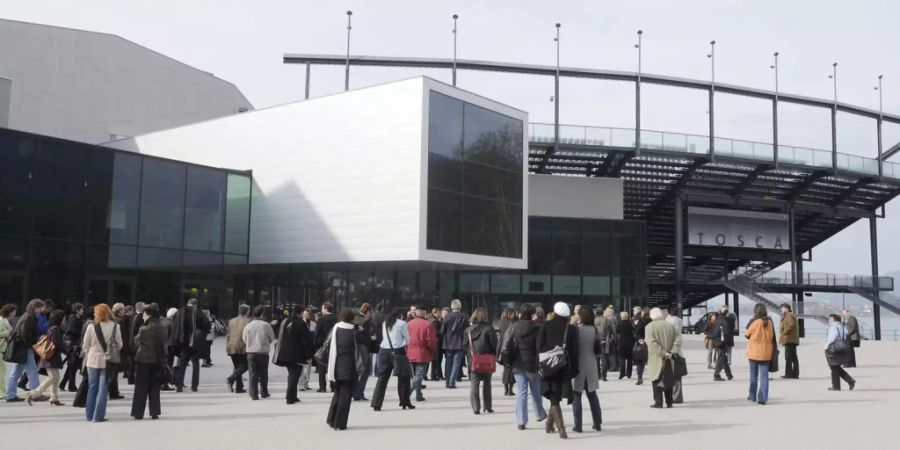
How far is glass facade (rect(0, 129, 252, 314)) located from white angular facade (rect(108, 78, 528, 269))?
161 cm

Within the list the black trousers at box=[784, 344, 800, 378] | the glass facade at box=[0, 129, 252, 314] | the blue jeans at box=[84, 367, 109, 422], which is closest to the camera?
the blue jeans at box=[84, 367, 109, 422]

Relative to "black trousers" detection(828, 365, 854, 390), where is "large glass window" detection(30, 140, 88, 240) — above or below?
above

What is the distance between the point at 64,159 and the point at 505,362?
67.2ft

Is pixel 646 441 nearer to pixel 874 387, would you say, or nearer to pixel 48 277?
pixel 874 387

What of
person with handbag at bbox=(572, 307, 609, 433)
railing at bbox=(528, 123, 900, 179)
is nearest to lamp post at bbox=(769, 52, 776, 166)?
railing at bbox=(528, 123, 900, 179)

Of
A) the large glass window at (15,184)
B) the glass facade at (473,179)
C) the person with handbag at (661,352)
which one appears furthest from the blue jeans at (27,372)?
the glass facade at (473,179)

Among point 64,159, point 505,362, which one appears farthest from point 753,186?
point 505,362

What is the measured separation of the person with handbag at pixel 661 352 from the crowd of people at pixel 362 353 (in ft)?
0.05

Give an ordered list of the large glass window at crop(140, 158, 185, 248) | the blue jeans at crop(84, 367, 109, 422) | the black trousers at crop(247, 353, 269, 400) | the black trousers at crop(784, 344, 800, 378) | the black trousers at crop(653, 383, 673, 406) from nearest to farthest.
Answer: the blue jeans at crop(84, 367, 109, 422) → the black trousers at crop(653, 383, 673, 406) → the black trousers at crop(247, 353, 269, 400) → the black trousers at crop(784, 344, 800, 378) → the large glass window at crop(140, 158, 185, 248)

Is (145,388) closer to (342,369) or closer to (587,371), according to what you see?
(342,369)

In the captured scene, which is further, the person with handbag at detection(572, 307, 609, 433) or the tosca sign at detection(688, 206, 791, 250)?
the tosca sign at detection(688, 206, 791, 250)

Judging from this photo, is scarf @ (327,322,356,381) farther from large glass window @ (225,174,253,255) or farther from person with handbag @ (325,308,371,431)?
large glass window @ (225,174,253,255)

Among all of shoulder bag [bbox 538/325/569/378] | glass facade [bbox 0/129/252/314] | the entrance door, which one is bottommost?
shoulder bag [bbox 538/325/569/378]

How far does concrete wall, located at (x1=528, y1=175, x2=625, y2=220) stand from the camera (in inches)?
1719
